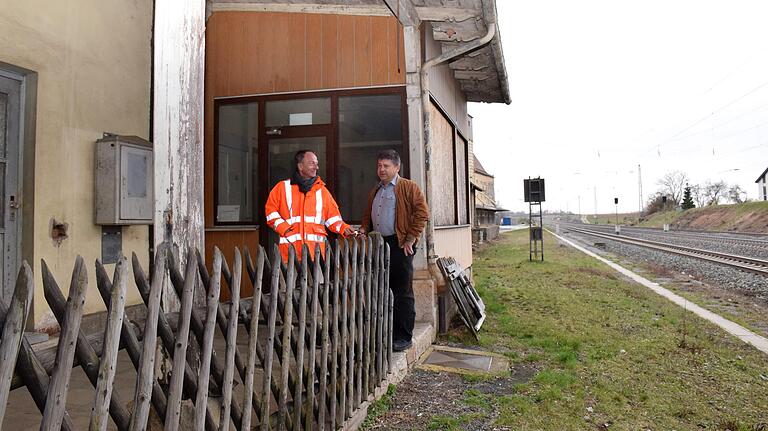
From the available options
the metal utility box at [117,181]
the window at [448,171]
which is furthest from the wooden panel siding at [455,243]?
the metal utility box at [117,181]

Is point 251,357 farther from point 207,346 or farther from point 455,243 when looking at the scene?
point 455,243

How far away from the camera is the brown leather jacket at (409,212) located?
4.58 m

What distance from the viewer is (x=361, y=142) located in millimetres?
6191

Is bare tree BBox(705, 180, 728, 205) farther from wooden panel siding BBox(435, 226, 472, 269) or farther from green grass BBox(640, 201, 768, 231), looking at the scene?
wooden panel siding BBox(435, 226, 472, 269)

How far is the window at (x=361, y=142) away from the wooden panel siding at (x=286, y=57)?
10.0 inches

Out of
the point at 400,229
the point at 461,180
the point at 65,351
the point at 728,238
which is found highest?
the point at 461,180

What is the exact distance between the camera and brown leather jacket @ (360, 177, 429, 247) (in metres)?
4.58

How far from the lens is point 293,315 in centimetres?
282

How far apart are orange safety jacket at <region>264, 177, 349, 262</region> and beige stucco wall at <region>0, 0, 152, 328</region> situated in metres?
1.76

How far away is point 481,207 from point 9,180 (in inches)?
1209

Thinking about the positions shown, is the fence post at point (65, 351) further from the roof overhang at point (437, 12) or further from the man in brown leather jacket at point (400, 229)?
the roof overhang at point (437, 12)

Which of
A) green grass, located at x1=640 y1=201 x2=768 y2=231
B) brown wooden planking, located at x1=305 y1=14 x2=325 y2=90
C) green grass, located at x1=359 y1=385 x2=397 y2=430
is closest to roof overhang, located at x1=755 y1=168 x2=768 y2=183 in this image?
green grass, located at x1=640 y1=201 x2=768 y2=231

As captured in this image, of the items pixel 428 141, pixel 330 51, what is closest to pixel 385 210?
pixel 428 141

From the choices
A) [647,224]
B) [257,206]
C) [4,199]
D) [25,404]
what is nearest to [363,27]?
[257,206]
